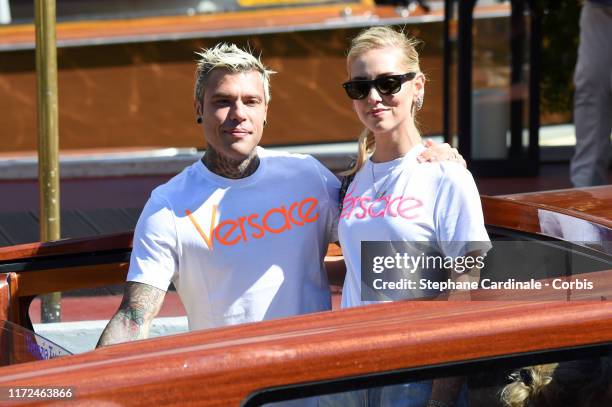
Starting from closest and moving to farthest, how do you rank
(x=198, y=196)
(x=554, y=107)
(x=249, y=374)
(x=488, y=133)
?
(x=249, y=374) < (x=198, y=196) < (x=488, y=133) < (x=554, y=107)

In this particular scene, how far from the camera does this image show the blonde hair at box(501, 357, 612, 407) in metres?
1.75

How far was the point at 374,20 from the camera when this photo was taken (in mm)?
8977

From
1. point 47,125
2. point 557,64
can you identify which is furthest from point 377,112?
point 557,64

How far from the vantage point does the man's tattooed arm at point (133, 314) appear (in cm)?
243

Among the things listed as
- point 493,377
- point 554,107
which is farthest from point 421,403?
point 554,107

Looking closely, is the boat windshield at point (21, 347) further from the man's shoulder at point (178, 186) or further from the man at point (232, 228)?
the man's shoulder at point (178, 186)

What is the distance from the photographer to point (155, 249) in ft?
8.37

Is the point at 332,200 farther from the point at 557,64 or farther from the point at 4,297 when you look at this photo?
the point at 557,64

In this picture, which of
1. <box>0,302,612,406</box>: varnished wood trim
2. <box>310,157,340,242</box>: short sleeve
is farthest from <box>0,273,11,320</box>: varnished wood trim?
<box>0,302,612,406</box>: varnished wood trim

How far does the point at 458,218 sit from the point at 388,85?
1.24 feet

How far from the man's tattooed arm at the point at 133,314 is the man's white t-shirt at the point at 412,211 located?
1.51 feet

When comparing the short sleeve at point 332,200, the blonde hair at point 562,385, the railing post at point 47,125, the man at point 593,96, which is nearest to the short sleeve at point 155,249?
the short sleeve at point 332,200

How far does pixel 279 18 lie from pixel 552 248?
710 cm

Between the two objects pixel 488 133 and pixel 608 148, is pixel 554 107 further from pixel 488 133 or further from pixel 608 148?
pixel 608 148
